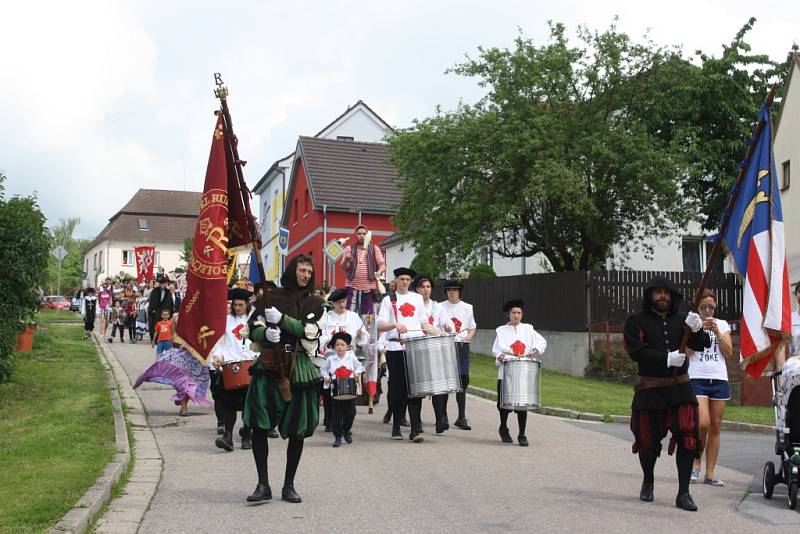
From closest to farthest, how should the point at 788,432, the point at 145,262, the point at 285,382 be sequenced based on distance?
1. the point at 285,382
2. the point at 788,432
3. the point at 145,262

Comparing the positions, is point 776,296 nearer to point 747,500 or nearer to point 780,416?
point 780,416

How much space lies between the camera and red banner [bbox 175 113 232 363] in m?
9.31

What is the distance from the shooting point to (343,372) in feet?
38.5

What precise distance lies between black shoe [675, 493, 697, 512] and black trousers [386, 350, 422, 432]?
168 inches

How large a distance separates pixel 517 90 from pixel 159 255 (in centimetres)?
7670

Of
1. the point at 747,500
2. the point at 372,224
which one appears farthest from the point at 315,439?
the point at 372,224

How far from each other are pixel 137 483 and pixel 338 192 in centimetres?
4206

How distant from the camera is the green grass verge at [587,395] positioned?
1662 cm

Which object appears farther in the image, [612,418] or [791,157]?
[791,157]

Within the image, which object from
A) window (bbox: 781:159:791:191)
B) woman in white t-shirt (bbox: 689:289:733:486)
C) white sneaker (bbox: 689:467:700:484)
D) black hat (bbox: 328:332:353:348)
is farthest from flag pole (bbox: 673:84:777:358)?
window (bbox: 781:159:791:191)

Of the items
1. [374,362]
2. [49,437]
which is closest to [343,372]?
[374,362]

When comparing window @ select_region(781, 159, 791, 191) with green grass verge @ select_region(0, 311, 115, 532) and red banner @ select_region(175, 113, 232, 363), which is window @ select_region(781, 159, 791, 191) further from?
red banner @ select_region(175, 113, 232, 363)

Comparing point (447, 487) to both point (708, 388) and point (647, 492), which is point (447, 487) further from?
point (708, 388)

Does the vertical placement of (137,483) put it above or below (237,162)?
below
